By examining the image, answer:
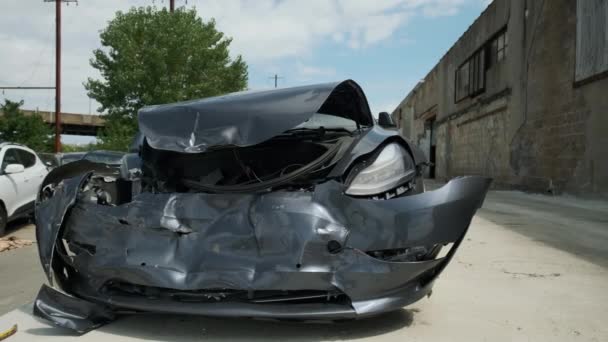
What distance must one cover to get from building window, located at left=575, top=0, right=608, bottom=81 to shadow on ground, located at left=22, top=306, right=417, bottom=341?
34.1 ft

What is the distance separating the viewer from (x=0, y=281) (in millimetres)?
4562

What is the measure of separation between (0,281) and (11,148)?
4.39m

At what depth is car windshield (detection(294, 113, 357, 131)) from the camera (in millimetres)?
3608

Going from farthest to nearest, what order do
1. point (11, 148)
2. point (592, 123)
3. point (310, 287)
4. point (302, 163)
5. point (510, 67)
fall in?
1. point (510, 67)
2. point (592, 123)
3. point (11, 148)
4. point (302, 163)
5. point (310, 287)

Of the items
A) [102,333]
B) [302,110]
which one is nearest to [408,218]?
[302,110]

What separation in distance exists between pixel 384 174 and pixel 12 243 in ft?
18.1

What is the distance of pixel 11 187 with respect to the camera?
7684 millimetres

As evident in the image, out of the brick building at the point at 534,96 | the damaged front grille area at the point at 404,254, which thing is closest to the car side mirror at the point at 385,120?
the damaged front grille area at the point at 404,254

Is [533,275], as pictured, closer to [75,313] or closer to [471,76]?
[75,313]

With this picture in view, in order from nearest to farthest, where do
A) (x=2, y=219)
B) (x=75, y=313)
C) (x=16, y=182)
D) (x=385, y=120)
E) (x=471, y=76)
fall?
(x=75, y=313) < (x=385, y=120) < (x=2, y=219) < (x=16, y=182) < (x=471, y=76)

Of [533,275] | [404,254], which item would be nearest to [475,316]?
[404,254]

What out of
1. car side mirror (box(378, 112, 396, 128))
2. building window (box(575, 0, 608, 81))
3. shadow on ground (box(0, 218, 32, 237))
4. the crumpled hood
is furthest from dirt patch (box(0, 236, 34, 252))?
building window (box(575, 0, 608, 81))

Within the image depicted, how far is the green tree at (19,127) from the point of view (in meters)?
30.6

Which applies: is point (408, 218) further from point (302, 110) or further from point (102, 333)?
point (102, 333)
